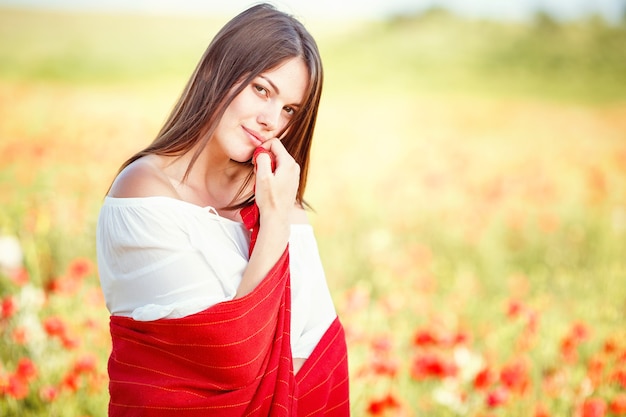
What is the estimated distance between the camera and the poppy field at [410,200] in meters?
2.56

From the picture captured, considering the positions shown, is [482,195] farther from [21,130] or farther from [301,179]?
[21,130]

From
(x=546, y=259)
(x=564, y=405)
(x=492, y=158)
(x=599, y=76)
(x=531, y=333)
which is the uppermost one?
(x=599, y=76)

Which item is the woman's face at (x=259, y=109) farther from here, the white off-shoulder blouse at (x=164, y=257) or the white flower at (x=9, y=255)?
the white flower at (x=9, y=255)

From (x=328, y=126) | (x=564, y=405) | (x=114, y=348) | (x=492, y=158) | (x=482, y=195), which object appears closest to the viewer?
(x=114, y=348)

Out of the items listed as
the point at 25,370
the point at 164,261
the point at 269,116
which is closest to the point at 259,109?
the point at 269,116

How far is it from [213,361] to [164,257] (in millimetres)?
248

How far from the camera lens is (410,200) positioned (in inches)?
173

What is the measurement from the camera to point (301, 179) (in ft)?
6.40

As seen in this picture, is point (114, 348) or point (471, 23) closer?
point (114, 348)

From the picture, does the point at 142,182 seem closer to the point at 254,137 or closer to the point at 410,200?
the point at 254,137

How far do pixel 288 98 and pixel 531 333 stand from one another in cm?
161

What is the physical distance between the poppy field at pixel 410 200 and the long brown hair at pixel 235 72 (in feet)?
3.00

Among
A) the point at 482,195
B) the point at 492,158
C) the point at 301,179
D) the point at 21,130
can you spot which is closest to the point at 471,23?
the point at 492,158

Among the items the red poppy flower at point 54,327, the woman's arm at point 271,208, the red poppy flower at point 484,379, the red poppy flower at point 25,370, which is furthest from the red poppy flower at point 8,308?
the red poppy flower at point 484,379
